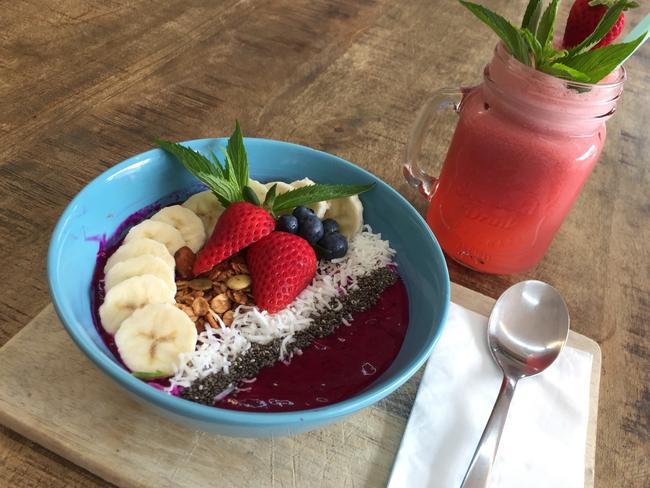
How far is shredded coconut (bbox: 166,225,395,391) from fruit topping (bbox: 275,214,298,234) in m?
0.06

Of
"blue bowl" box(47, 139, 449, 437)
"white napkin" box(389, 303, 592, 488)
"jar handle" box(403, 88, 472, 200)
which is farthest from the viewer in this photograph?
Answer: "jar handle" box(403, 88, 472, 200)

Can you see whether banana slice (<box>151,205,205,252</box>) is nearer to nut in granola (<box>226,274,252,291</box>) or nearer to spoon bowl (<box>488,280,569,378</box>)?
nut in granola (<box>226,274,252,291</box>)

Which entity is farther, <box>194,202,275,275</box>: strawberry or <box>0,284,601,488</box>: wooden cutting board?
<box>194,202,275,275</box>: strawberry

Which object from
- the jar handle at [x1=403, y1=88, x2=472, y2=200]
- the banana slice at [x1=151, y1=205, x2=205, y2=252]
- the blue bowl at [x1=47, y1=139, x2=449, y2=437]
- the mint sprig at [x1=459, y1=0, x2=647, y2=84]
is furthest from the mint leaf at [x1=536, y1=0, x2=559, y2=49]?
the banana slice at [x1=151, y1=205, x2=205, y2=252]

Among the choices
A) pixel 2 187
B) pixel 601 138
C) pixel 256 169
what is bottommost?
pixel 2 187

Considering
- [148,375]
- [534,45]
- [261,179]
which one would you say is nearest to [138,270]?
[148,375]

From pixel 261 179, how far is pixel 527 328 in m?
0.43

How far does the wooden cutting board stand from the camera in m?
0.61

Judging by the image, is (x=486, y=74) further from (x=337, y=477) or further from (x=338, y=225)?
(x=337, y=477)

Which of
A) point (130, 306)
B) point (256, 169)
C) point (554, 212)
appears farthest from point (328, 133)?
point (130, 306)

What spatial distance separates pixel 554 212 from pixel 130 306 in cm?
58

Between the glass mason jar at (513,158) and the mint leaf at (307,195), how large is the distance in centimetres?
19

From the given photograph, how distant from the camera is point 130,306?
678 millimetres

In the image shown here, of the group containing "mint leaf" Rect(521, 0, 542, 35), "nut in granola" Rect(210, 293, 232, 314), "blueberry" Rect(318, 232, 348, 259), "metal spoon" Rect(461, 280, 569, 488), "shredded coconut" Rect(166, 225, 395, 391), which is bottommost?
"metal spoon" Rect(461, 280, 569, 488)
